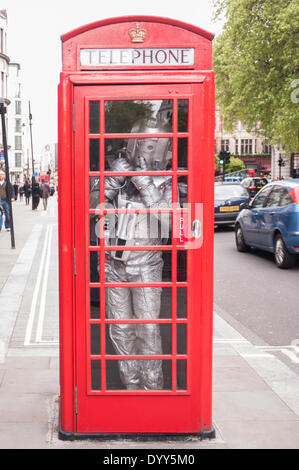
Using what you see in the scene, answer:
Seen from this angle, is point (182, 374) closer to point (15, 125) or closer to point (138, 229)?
point (138, 229)

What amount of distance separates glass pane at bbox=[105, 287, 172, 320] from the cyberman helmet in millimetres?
752

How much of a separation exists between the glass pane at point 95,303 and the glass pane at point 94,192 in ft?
1.65

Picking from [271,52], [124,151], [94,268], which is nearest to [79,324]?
[94,268]

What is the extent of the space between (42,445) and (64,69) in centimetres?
222

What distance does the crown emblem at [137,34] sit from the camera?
3592 millimetres

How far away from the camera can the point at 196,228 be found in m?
3.73

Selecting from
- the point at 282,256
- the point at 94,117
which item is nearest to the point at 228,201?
the point at 282,256

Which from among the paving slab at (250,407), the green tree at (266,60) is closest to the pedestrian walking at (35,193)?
the green tree at (266,60)

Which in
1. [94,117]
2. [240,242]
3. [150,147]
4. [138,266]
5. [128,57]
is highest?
[128,57]

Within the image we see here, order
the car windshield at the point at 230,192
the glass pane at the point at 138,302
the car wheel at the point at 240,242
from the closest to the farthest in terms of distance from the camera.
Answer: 1. the glass pane at the point at 138,302
2. the car wheel at the point at 240,242
3. the car windshield at the point at 230,192

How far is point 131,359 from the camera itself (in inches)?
151

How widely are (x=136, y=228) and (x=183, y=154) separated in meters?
0.53

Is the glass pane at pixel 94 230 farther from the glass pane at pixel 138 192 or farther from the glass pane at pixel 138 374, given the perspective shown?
the glass pane at pixel 138 374
